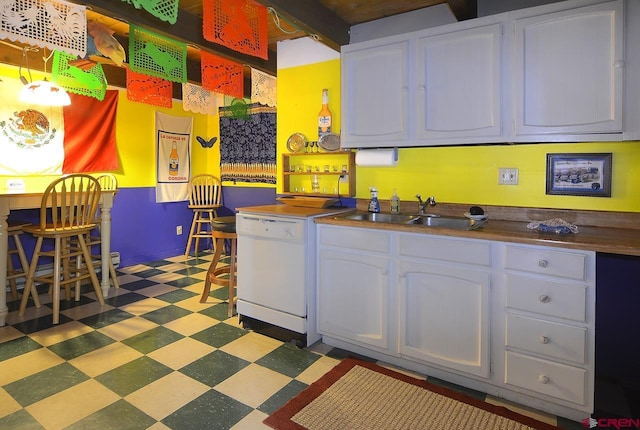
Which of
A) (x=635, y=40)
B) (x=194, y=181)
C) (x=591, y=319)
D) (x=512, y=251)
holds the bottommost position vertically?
(x=591, y=319)

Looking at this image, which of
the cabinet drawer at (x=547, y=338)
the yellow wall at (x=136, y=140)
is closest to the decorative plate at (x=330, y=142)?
→ the cabinet drawer at (x=547, y=338)

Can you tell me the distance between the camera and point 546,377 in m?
1.73

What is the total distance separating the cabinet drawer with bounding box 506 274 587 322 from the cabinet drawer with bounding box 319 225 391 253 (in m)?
0.64

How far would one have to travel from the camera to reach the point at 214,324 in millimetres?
2783

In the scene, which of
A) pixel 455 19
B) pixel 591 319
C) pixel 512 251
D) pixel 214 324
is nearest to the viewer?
pixel 591 319

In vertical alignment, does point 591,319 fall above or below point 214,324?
above

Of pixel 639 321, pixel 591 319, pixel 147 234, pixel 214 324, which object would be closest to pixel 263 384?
pixel 214 324

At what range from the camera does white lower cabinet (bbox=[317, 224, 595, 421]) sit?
167 cm

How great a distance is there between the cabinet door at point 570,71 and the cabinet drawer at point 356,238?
0.92 m

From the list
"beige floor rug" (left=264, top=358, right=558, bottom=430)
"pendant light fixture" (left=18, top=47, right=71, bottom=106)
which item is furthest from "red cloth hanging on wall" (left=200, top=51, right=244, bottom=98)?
"beige floor rug" (left=264, top=358, right=558, bottom=430)

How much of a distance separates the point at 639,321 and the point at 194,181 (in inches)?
184

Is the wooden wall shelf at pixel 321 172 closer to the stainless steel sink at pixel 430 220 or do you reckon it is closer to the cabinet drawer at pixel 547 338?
the stainless steel sink at pixel 430 220

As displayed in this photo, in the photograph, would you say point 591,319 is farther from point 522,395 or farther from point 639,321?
point 522,395

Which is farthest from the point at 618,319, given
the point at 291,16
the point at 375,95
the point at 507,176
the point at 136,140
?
the point at 136,140
